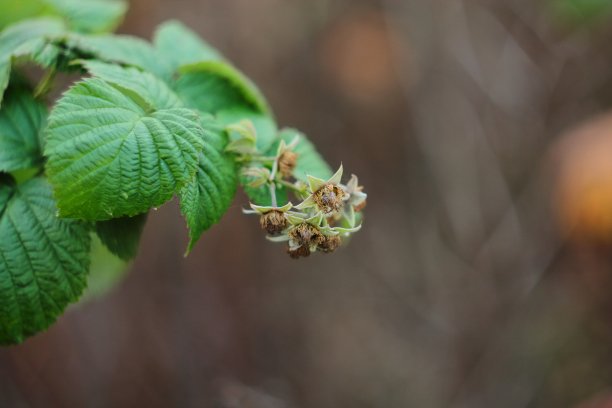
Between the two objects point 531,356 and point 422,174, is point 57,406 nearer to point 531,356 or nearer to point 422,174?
point 422,174

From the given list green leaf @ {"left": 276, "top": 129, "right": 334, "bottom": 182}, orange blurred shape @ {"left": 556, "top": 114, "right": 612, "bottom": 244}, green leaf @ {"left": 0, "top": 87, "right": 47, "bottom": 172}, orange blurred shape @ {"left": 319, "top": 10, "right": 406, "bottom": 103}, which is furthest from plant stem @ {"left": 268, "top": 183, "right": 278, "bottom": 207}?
orange blurred shape @ {"left": 319, "top": 10, "right": 406, "bottom": 103}

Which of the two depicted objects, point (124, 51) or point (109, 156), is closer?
point (109, 156)

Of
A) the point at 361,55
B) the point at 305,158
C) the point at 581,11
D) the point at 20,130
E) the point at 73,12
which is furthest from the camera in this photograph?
the point at 361,55

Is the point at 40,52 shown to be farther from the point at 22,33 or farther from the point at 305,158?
the point at 305,158

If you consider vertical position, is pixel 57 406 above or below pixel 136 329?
below

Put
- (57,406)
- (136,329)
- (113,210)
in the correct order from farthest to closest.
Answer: (136,329) → (57,406) → (113,210)

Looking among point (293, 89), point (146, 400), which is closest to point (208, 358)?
point (146, 400)

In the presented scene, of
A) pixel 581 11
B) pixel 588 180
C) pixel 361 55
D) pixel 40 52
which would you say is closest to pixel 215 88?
pixel 40 52

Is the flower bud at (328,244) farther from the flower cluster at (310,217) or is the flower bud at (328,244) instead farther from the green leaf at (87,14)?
the green leaf at (87,14)
